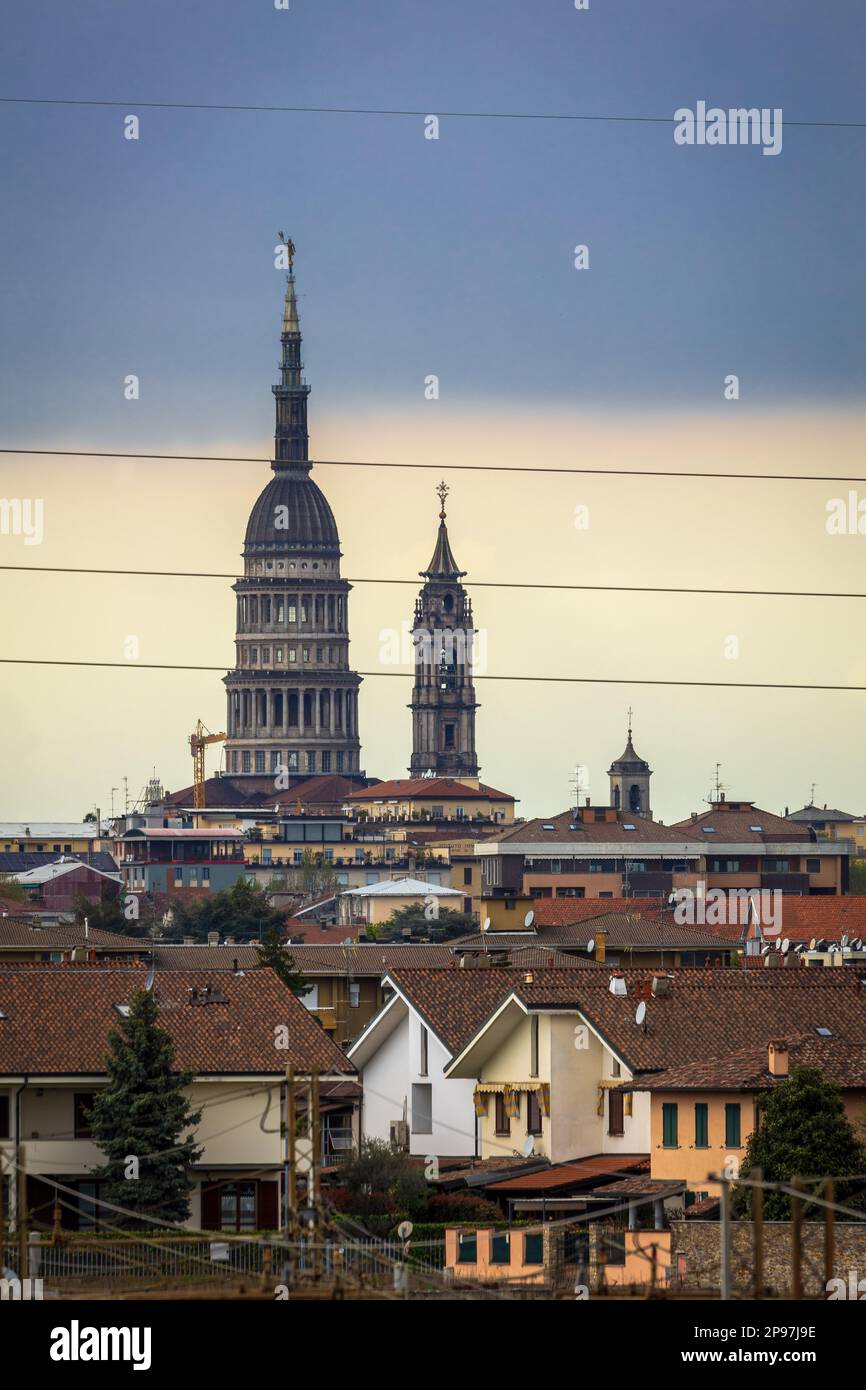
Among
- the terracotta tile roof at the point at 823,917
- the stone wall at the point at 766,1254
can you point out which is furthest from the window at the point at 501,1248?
the terracotta tile roof at the point at 823,917

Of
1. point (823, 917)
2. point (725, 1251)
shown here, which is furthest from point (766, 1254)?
point (823, 917)

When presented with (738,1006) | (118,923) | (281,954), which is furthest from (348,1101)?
(118,923)

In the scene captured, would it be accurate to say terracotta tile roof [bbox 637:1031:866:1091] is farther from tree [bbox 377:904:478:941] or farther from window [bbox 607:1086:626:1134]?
tree [bbox 377:904:478:941]

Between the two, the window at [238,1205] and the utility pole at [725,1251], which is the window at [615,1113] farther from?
the utility pole at [725,1251]

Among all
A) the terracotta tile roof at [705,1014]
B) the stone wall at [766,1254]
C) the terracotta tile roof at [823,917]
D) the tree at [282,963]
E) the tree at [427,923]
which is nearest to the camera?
the stone wall at [766,1254]

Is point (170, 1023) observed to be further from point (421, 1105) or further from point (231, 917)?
point (231, 917)
